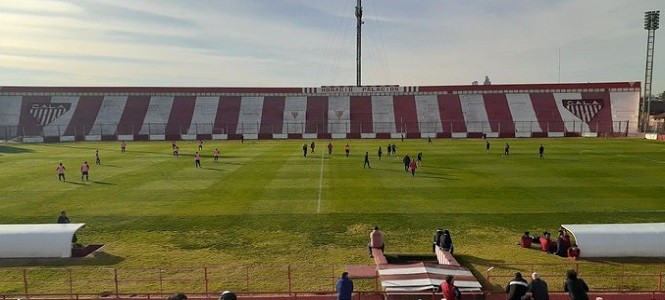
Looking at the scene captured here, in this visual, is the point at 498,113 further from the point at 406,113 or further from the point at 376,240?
the point at 376,240

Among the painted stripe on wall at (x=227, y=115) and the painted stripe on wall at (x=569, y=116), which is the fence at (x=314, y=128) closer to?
the painted stripe on wall at (x=569, y=116)

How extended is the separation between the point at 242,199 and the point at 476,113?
5659cm

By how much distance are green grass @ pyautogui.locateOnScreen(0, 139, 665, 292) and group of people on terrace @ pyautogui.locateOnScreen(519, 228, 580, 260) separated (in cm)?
52

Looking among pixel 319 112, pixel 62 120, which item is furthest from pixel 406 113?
pixel 62 120

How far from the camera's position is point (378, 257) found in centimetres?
1564

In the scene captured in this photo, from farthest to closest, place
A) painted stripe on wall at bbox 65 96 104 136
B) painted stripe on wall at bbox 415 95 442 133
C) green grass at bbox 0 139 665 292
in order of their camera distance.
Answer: painted stripe on wall at bbox 65 96 104 136
painted stripe on wall at bbox 415 95 442 133
green grass at bbox 0 139 665 292

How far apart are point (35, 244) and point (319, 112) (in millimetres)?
61283

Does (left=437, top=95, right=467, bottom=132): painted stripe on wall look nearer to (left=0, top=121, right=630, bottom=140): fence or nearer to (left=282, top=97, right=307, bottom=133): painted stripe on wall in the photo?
(left=0, top=121, right=630, bottom=140): fence


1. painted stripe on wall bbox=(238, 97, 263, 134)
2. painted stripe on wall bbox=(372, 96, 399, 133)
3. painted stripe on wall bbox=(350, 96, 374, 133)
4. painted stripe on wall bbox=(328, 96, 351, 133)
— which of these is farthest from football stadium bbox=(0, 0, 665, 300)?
painted stripe on wall bbox=(328, 96, 351, 133)

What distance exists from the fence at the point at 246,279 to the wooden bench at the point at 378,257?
1.12 m

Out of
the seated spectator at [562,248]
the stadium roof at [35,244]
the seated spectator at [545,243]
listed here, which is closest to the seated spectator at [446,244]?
the seated spectator at [545,243]

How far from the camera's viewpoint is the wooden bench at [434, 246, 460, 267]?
1486 centimetres

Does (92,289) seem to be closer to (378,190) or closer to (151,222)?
(151,222)

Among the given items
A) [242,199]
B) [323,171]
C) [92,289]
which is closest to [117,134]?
[323,171]
